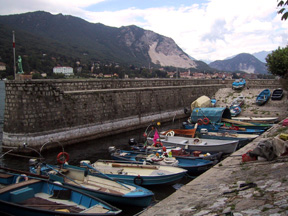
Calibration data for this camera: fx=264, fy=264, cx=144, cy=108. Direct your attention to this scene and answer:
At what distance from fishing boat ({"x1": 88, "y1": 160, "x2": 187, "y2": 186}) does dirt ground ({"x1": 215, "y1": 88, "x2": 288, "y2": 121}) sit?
17.9 metres

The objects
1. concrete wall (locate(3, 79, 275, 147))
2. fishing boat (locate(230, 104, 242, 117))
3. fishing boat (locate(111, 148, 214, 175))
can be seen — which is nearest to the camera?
fishing boat (locate(111, 148, 214, 175))

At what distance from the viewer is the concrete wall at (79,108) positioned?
17.0m

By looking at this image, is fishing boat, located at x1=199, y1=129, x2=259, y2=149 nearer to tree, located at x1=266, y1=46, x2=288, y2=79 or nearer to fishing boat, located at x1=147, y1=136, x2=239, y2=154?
fishing boat, located at x1=147, y1=136, x2=239, y2=154

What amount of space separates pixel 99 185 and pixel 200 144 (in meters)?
7.67

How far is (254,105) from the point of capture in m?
31.5

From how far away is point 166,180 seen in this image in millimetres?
11555

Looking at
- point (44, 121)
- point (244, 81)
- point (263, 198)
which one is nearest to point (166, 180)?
point (263, 198)

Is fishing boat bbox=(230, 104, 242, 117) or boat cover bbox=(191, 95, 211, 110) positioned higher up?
boat cover bbox=(191, 95, 211, 110)

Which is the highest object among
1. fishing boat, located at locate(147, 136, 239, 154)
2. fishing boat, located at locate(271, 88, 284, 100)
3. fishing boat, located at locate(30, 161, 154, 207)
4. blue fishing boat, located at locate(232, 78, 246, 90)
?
blue fishing boat, located at locate(232, 78, 246, 90)

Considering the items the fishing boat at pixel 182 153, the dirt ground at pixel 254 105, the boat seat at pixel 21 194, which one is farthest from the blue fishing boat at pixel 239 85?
the boat seat at pixel 21 194

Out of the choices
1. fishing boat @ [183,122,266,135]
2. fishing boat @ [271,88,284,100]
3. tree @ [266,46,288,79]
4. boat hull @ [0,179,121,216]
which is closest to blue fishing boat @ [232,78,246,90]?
tree @ [266,46,288,79]

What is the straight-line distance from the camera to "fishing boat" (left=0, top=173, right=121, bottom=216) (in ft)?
24.3

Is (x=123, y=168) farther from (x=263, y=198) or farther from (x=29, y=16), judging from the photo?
(x=29, y=16)

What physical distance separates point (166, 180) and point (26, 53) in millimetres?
101702
